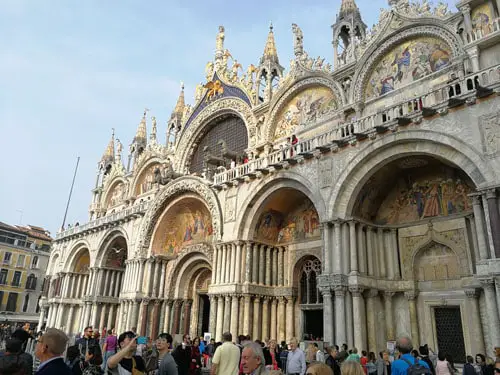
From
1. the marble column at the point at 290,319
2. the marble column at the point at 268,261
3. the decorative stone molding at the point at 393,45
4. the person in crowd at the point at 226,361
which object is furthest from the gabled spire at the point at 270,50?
the person in crowd at the point at 226,361

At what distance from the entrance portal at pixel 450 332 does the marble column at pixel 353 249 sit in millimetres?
2931

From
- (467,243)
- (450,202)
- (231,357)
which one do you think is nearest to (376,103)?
(450,202)

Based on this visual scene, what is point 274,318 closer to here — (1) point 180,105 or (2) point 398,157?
(2) point 398,157

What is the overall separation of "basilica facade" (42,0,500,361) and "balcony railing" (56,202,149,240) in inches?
8.4

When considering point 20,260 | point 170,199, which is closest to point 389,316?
point 170,199

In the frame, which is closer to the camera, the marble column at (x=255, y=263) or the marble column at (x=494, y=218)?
the marble column at (x=494, y=218)

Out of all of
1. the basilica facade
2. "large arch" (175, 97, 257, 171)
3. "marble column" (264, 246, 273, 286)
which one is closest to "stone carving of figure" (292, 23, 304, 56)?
the basilica facade

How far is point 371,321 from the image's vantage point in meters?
13.0

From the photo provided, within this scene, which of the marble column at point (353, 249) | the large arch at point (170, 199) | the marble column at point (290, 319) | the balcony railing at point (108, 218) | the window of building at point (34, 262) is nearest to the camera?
the marble column at point (353, 249)

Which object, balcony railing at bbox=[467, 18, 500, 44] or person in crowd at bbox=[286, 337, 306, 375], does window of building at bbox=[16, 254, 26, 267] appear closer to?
person in crowd at bbox=[286, 337, 306, 375]

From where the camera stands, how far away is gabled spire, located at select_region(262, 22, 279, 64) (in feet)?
72.7

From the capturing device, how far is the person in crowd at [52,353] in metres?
3.13

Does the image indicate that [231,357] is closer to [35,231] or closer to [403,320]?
[403,320]

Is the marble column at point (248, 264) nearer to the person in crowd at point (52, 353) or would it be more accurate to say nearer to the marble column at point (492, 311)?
the marble column at point (492, 311)
